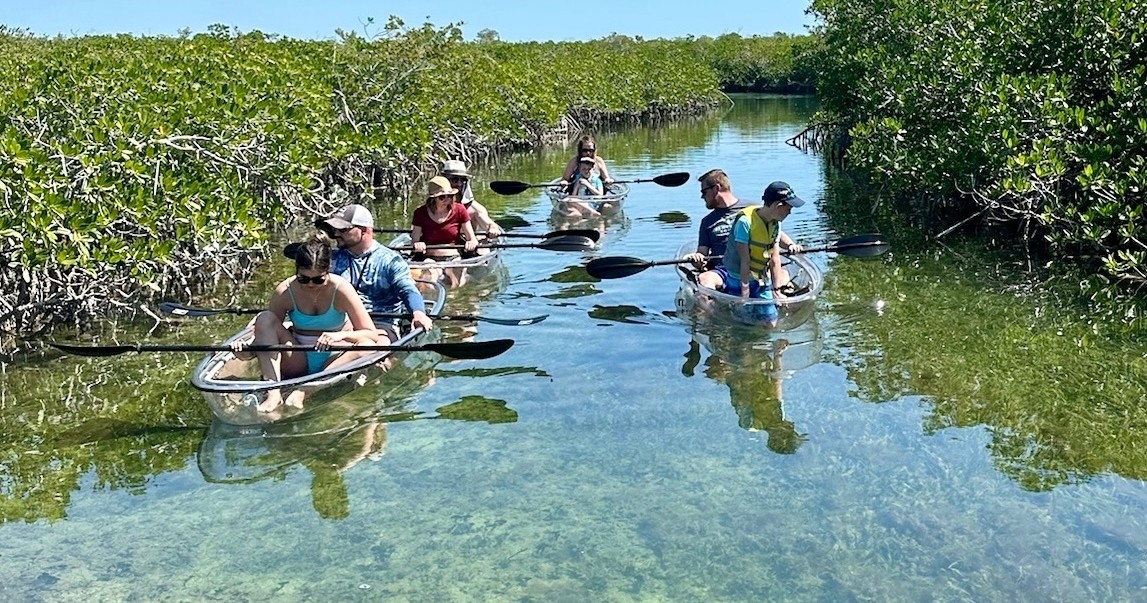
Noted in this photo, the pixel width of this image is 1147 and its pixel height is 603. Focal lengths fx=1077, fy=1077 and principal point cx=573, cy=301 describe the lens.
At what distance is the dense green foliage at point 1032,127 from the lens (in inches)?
376

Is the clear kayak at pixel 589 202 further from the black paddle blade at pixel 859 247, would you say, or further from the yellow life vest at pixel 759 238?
the yellow life vest at pixel 759 238

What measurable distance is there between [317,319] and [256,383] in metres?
0.78

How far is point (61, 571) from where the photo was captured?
5000 mm

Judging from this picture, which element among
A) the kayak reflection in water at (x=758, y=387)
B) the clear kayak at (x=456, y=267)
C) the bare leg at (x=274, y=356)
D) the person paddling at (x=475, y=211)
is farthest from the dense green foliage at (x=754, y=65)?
the bare leg at (x=274, y=356)

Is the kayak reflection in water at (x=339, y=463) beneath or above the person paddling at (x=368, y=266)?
beneath

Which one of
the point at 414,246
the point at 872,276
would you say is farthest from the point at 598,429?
the point at 872,276

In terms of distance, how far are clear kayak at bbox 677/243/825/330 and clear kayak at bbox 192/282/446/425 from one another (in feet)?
8.32

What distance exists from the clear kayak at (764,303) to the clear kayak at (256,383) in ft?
8.32

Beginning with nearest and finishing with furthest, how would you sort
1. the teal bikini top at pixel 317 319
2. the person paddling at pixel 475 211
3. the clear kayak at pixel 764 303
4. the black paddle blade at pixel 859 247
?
the teal bikini top at pixel 317 319 → the clear kayak at pixel 764 303 → the black paddle blade at pixel 859 247 → the person paddling at pixel 475 211

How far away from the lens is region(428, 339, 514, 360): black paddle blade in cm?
666

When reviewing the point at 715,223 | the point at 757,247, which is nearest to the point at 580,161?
the point at 715,223

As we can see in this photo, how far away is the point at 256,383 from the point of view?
20.4 ft

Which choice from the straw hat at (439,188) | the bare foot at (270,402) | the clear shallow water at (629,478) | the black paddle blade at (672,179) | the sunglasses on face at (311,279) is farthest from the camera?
the black paddle blade at (672,179)

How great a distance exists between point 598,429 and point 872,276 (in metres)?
5.40
